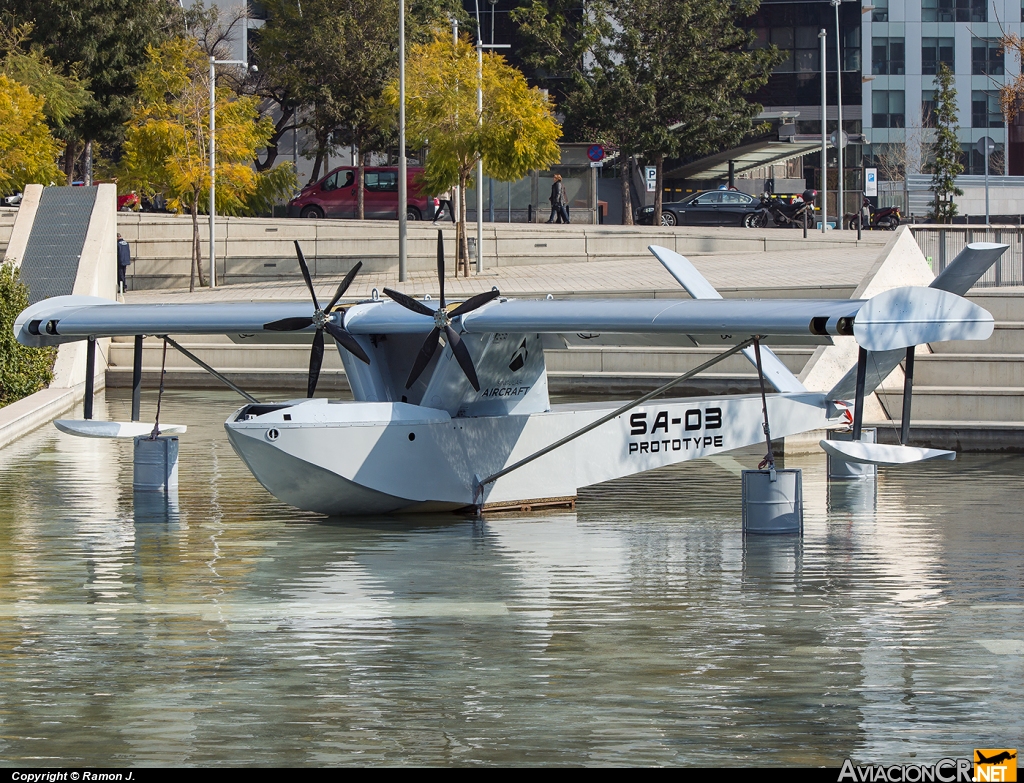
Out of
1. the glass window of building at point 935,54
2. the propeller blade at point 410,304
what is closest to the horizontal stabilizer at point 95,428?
the propeller blade at point 410,304

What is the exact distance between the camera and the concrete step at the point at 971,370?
82.1 ft

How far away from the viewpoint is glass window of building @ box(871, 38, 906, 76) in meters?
80.0

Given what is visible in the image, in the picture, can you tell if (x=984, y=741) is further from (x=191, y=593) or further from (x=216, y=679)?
(x=191, y=593)

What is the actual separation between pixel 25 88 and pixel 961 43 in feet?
181

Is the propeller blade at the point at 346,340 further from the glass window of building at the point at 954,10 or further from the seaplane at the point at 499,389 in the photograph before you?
the glass window of building at the point at 954,10

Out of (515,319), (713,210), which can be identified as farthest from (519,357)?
(713,210)

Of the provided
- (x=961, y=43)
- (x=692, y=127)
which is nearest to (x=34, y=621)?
(x=692, y=127)

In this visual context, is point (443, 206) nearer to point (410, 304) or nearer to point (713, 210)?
point (713, 210)

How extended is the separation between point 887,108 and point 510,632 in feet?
243

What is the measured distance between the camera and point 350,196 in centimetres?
5147

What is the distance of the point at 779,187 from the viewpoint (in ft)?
227

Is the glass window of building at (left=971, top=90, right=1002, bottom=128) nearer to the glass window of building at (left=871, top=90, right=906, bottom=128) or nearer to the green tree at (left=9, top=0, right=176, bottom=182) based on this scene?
the glass window of building at (left=871, top=90, right=906, bottom=128)

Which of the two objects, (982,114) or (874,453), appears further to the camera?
(982,114)

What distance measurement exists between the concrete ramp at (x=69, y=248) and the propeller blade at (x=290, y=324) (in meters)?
14.2
